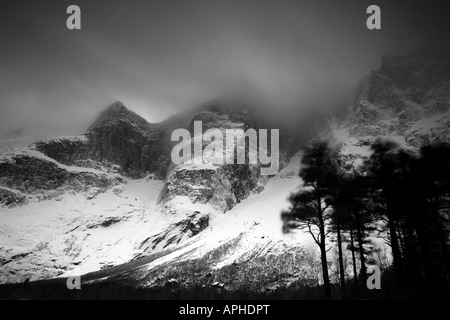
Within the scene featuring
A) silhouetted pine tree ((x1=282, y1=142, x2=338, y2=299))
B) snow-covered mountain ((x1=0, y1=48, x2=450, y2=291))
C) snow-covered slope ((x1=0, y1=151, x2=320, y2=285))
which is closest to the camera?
silhouetted pine tree ((x1=282, y1=142, x2=338, y2=299))

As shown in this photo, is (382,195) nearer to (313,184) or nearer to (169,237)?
(313,184)

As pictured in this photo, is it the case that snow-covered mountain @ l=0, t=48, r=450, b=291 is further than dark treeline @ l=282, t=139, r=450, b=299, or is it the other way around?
snow-covered mountain @ l=0, t=48, r=450, b=291

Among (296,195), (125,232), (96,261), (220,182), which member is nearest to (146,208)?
(125,232)

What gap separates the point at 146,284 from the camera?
8356cm

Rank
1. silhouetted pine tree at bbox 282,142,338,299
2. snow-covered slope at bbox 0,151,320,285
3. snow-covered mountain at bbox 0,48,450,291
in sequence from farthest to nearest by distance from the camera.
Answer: snow-covered slope at bbox 0,151,320,285
snow-covered mountain at bbox 0,48,450,291
silhouetted pine tree at bbox 282,142,338,299

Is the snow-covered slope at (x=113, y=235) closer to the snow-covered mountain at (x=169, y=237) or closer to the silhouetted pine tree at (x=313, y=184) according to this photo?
the snow-covered mountain at (x=169, y=237)

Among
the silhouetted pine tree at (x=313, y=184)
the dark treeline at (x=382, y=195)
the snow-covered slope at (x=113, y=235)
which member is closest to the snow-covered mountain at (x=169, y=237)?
the snow-covered slope at (x=113, y=235)

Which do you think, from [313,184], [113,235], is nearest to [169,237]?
[113,235]

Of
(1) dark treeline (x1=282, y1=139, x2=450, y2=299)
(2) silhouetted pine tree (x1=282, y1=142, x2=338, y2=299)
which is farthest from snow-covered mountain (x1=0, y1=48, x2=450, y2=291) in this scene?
(2) silhouetted pine tree (x1=282, y1=142, x2=338, y2=299)

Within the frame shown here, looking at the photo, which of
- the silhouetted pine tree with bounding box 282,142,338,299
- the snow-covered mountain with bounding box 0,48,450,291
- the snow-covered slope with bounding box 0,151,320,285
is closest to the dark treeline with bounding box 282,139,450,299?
the silhouetted pine tree with bounding box 282,142,338,299

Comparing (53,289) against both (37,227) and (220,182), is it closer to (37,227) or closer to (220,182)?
(37,227)

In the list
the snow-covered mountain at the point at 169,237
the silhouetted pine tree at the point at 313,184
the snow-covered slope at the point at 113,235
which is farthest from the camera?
the snow-covered slope at the point at 113,235

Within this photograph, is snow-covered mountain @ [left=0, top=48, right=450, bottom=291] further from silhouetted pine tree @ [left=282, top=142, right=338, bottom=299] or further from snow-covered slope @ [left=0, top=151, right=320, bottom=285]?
silhouetted pine tree @ [left=282, top=142, right=338, bottom=299]
